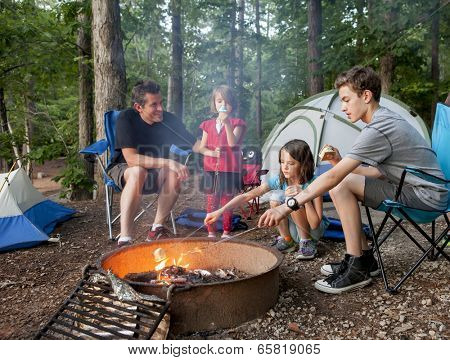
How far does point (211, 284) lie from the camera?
1839mm

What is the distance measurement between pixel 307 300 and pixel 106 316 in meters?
1.04

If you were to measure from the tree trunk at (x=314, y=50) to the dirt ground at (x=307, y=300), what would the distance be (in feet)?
19.7

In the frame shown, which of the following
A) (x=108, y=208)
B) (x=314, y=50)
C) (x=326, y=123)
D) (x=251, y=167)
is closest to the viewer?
(x=108, y=208)

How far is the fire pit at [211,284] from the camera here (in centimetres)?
185

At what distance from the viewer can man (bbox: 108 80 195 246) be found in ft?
10.2

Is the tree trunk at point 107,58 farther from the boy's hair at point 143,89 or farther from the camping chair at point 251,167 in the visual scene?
the boy's hair at point 143,89

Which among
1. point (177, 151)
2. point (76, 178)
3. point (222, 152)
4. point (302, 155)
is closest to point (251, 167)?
point (222, 152)

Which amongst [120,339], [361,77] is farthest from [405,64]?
[120,339]

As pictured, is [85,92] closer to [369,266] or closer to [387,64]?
[387,64]

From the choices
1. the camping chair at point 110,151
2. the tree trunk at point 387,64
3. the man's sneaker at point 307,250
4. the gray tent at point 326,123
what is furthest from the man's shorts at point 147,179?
the tree trunk at point 387,64

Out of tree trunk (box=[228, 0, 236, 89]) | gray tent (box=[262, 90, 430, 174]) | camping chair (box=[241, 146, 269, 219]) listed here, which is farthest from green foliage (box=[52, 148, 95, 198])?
tree trunk (box=[228, 0, 236, 89])

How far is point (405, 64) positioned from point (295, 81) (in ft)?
25.2

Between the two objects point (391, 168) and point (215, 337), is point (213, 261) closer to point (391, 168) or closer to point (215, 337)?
point (215, 337)

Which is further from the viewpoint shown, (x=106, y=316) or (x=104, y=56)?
(x=104, y=56)
